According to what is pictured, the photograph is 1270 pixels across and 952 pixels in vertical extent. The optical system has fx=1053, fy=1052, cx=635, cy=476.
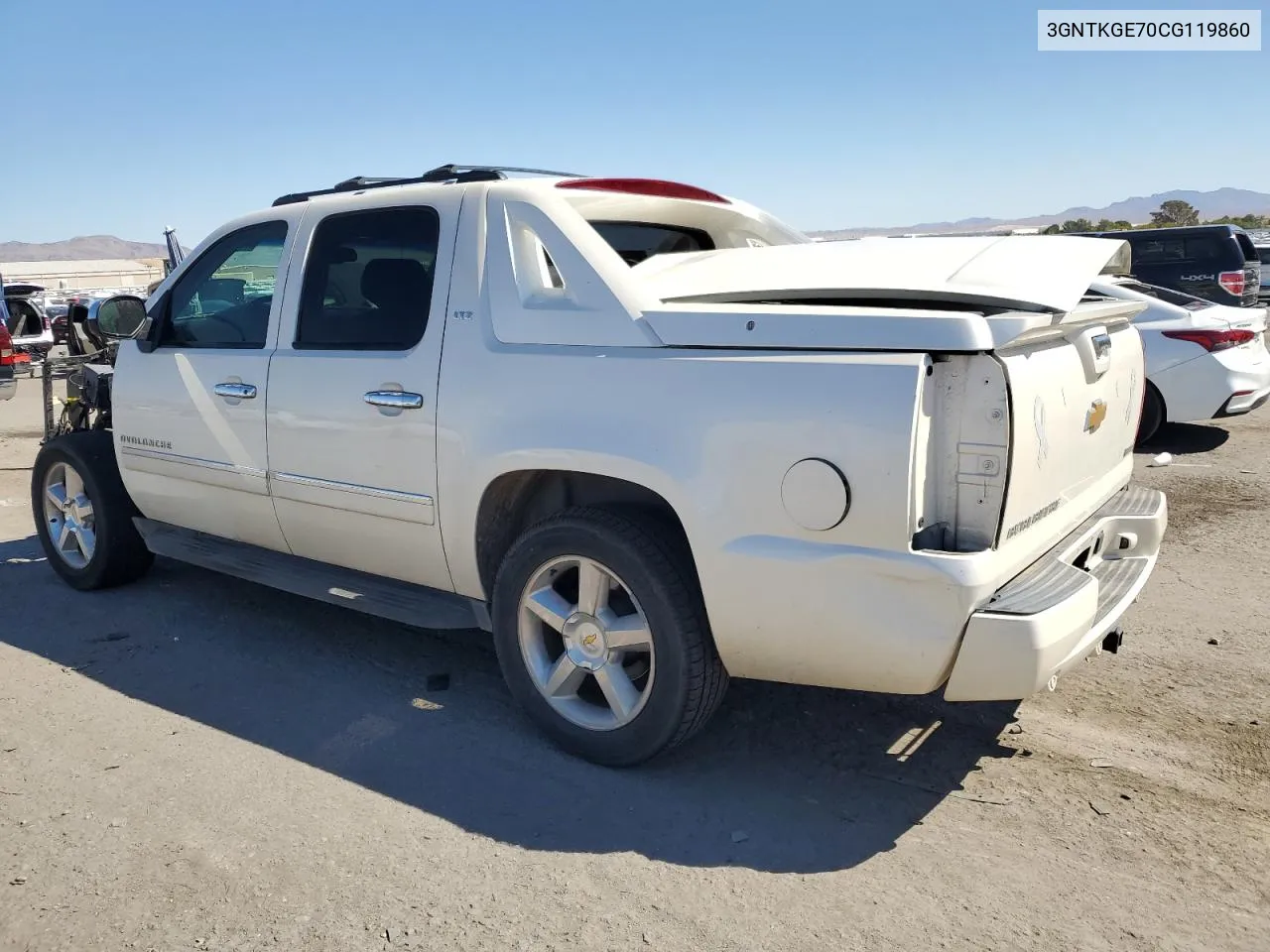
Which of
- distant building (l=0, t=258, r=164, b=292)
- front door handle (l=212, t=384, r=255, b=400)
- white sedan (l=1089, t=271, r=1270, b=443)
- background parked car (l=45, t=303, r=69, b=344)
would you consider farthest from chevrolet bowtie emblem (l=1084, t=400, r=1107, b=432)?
distant building (l=0, t=258, r=164, b=292)

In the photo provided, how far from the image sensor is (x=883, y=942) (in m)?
2.64

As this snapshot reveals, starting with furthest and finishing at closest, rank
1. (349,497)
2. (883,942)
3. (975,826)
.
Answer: (349,497)
(975,826)
(883,942)

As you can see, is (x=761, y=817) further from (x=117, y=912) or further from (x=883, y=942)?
(x=117, y=912)

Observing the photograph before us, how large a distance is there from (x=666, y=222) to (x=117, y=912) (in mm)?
3210

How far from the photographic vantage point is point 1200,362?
28.7ft

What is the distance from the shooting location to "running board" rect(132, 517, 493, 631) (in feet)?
13.1

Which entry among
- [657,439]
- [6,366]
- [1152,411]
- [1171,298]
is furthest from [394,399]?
[6,366]

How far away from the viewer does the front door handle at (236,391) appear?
4520 millimetres

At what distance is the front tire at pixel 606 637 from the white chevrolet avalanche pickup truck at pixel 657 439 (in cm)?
1

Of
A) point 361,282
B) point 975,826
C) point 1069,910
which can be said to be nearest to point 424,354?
point 361,282

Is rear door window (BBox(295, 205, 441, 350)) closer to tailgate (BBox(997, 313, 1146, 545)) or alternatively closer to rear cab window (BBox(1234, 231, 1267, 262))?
tailgate (BBox(997, 313, 1146, 545))

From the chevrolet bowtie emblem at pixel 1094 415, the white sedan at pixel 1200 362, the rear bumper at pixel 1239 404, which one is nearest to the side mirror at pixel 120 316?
the chevrolet bowtie emblem at pixel 1094 415

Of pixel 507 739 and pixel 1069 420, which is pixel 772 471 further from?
pixel 507 739

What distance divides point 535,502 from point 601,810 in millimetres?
1161
